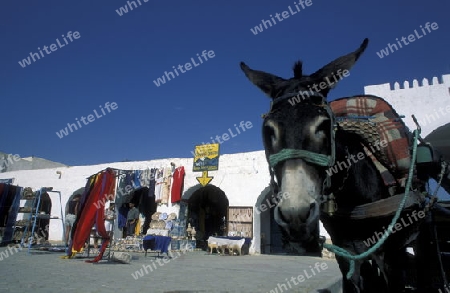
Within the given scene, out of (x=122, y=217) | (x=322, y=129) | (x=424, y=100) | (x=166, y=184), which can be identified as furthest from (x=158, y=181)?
(x=322, y=129)

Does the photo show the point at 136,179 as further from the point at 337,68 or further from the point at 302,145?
the point at 302,145

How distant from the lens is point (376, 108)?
118 inches

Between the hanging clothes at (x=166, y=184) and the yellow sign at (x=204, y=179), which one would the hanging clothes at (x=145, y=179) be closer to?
the hanging clothes at (x=166, y=184)

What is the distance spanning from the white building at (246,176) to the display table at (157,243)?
4.91 metres

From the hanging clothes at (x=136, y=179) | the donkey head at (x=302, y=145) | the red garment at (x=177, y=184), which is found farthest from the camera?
the hanging clothes at (x=136, y=179)

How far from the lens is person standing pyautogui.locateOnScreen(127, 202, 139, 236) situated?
16078 mm

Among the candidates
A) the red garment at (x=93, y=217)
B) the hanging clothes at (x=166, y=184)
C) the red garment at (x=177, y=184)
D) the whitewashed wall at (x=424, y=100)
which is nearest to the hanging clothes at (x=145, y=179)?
the hanging clothes at (x=166, y=184)

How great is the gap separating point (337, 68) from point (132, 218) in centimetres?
1569

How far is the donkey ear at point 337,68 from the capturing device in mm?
2129

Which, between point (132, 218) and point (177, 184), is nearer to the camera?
point (132, 218)

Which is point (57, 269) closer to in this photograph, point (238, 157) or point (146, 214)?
point (238, 157)

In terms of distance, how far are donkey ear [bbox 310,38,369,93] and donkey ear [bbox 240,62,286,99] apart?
0.26 m

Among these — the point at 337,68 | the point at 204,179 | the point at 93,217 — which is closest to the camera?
the point at 337,68

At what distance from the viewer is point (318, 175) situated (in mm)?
1765
